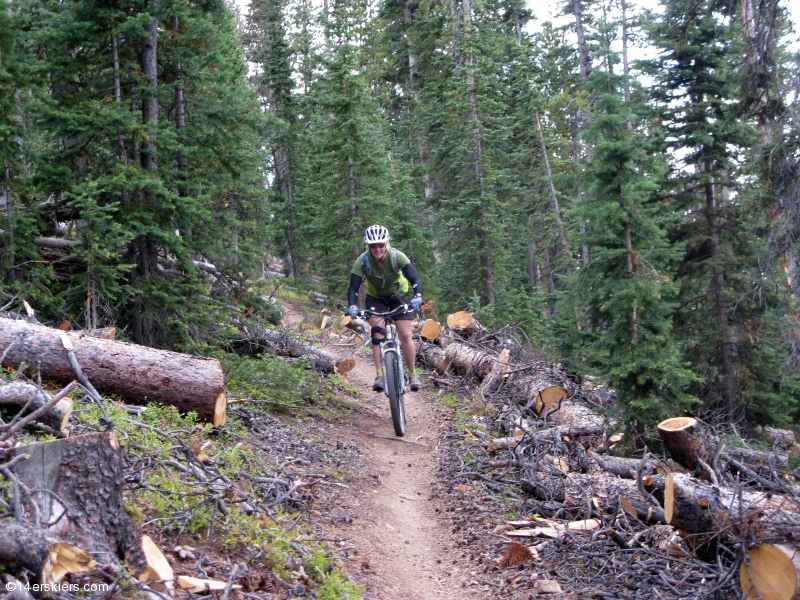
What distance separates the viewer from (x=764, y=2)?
10117mm

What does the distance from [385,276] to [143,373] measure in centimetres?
379

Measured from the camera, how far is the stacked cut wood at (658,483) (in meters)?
4.16

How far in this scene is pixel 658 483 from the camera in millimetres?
5930

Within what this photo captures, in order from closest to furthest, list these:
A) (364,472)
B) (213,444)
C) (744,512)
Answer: (744,512) → (213,444) → (364,472)

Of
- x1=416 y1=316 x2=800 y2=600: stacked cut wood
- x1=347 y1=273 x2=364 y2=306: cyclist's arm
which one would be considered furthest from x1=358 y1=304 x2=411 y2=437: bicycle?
x1=416 y1=316 x2=800 y2=600: stacked cut wood

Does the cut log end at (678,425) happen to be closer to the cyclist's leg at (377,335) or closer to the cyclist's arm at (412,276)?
the cyclist's arm at (412,276)

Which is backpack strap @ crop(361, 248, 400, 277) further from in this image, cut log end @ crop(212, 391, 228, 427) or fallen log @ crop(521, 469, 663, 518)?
fallen log @ crop(521, 469, 663, 518)

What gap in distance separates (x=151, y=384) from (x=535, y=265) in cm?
3174

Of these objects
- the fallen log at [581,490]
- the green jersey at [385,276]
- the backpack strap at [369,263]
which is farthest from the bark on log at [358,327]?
the fallen log at [581,490]

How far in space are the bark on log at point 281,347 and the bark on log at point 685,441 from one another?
255 inches

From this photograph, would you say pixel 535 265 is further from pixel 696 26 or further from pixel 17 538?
pixel 17 538

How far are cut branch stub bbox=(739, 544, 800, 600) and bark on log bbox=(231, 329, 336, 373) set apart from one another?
26.2ft

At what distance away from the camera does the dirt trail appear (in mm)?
5469

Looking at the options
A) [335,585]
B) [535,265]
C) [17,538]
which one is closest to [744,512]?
[335,585]
